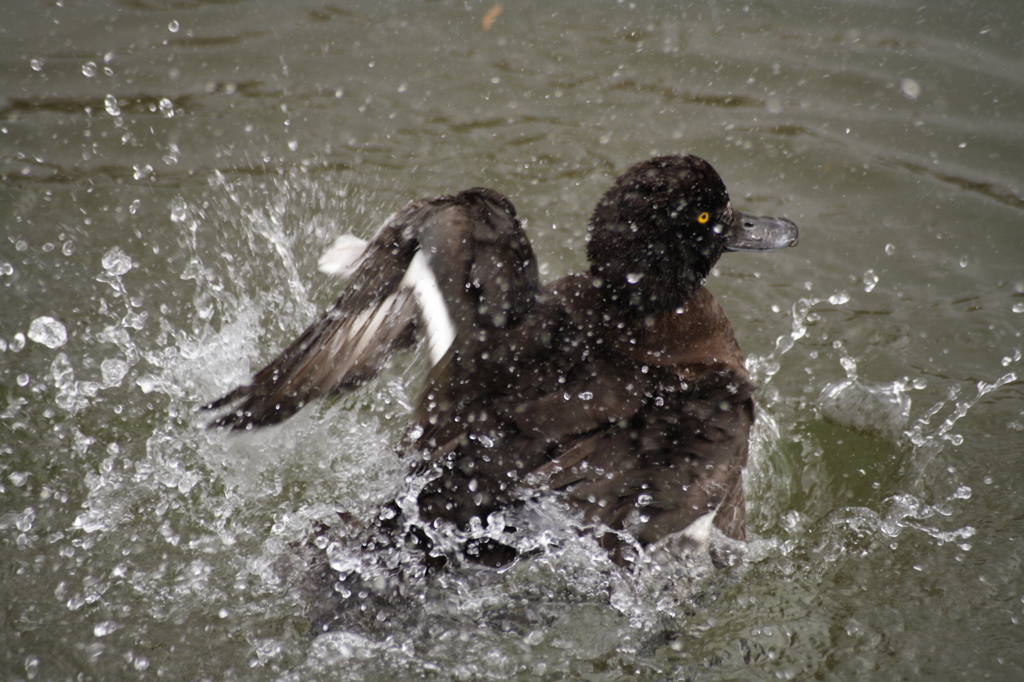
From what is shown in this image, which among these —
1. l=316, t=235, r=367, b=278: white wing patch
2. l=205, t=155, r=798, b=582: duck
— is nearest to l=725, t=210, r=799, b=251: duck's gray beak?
l=205, t=155, r=798, b=582: duck

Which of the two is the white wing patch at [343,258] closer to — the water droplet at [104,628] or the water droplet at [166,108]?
the water droplet at [104,628]

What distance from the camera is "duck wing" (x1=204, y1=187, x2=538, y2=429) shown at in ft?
8.35

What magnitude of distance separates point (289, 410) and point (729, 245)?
1654mm

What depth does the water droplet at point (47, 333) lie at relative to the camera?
3.69 m

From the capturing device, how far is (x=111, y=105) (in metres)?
4.93

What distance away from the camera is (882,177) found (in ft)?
15.5

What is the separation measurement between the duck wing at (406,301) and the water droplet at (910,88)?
3492mm

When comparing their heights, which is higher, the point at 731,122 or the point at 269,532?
the point at 731,122

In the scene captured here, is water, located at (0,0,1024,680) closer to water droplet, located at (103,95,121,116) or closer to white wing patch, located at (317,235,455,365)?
water droplet, located at (103,95,121,116)

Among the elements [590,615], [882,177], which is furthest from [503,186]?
[590,615]

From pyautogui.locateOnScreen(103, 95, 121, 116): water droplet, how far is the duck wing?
292cm

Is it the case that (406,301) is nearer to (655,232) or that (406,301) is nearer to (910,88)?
(655,232)

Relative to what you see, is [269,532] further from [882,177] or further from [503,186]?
[882,177]

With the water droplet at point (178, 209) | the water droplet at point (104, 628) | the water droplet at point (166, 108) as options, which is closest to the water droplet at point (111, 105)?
the water droplet at point (166, 108)
